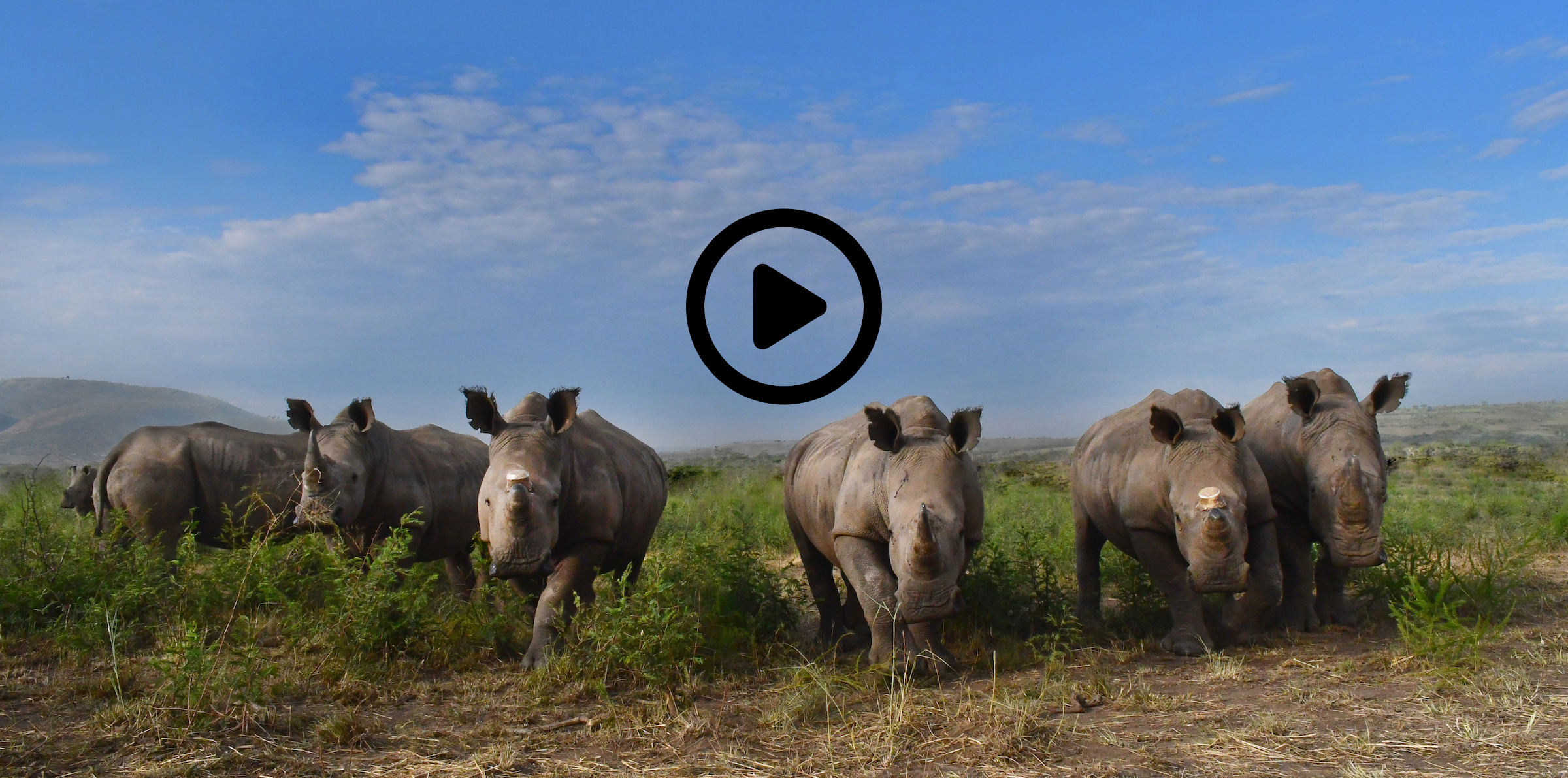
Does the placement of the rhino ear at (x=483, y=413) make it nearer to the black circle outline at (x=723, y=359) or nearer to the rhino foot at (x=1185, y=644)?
the black circle outline at (x=723, y=359)

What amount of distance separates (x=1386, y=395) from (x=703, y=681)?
6407 millimetres

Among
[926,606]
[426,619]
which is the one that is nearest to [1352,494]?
[926,606]

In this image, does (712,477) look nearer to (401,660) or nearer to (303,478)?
(303,478)

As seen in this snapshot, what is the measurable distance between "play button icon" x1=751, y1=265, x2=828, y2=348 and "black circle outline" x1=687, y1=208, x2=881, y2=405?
46cm

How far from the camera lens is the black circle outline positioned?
7.35 meters

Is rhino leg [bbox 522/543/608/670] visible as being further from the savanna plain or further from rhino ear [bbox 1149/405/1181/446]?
rhino ear [bbox 1149/405/1181/446]

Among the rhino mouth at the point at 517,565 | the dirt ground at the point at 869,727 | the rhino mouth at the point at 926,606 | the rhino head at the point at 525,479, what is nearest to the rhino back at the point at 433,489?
the rhino head at the point at 525,479

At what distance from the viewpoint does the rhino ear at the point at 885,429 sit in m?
6.78

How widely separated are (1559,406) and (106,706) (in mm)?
89613

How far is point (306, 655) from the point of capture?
22.5ft

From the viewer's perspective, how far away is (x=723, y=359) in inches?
290

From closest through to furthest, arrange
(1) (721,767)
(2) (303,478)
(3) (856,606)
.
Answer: (1) (721,767) → (3) (856,606) → (2) (303,478)

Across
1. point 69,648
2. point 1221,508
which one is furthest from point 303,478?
point 1221,508

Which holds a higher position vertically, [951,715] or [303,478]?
[303,478]
